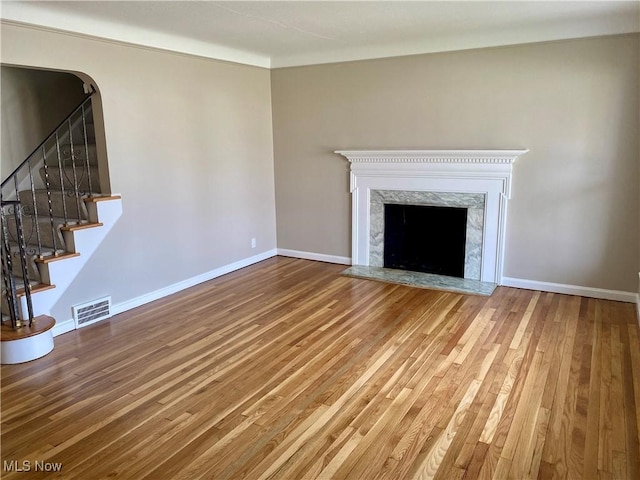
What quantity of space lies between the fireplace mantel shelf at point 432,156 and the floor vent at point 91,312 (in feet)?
9.39

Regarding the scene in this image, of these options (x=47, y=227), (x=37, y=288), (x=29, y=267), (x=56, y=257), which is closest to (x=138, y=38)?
(x=47, y=227)

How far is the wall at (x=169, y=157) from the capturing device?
149 inches

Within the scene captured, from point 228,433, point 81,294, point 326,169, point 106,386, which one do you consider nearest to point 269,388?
point 228,433

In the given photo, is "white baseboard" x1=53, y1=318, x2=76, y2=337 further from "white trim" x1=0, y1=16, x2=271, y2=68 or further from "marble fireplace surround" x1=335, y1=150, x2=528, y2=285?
"marble fireplace surround" x1=335, y1=150, x2=528, y2=285

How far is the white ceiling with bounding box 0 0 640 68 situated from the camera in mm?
3281

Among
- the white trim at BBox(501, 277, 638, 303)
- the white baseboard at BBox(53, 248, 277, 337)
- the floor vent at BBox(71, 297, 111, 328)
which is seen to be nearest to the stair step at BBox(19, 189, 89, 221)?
the floor vent at BBox(71, 297, 111, 328)

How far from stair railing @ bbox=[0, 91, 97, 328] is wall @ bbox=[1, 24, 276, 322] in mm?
316

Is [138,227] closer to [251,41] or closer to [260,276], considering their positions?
[260,276]

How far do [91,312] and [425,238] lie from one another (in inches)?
131

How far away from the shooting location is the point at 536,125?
4.24 metres

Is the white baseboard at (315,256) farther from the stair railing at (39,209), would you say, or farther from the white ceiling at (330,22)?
the stair railing at (39,209)

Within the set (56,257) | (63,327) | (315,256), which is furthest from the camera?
(315,256)

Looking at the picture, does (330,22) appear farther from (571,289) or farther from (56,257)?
(571,289)

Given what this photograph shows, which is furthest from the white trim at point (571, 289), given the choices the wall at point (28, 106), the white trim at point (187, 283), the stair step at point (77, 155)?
the wall at point (28, 106)
